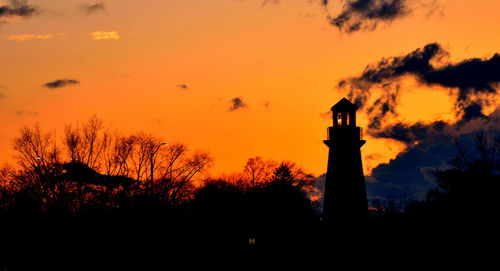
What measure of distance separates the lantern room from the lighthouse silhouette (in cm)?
58

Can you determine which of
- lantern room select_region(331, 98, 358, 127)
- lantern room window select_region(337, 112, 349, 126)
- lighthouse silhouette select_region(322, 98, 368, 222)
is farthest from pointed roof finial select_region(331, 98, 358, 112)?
lighthouse silhouette select_region(322, 98, 368, 222)

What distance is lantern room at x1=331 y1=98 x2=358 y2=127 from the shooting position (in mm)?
53812

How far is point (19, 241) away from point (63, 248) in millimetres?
4067

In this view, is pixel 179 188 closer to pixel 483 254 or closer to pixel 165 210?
pixel 165 210

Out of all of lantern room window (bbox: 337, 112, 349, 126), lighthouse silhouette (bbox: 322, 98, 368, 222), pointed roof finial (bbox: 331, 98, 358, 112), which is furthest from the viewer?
pointed roof finial (bbox: 331, 98, 358, 112)

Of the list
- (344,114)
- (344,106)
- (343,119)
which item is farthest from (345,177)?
(344,106)

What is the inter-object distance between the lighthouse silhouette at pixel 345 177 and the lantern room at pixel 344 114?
→ 1.90 feet

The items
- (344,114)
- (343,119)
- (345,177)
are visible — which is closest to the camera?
(345,177)

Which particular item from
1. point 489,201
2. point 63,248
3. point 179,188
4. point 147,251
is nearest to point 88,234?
point 63,248

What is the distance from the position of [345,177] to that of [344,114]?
618 centimetres

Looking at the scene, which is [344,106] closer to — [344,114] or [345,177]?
[344,114]

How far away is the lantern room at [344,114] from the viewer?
177 feet

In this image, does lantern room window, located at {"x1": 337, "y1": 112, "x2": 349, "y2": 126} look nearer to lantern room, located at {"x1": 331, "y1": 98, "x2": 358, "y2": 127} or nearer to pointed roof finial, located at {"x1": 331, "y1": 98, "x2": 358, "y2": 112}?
lantern room, located at {"x1": 331, "y1": 98, "x2": 358, "y2": 127}

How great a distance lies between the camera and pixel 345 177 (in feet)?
169
